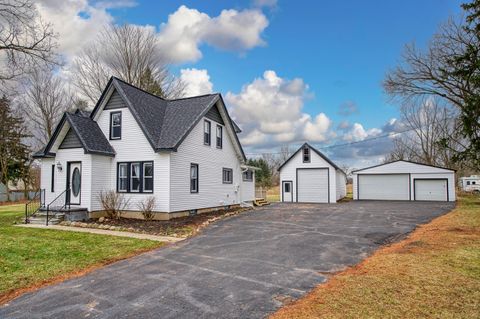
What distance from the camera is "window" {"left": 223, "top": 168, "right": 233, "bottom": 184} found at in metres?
21.0

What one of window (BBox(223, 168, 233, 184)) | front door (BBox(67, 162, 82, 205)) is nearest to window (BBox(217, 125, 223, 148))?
window (BBox(223, 168, 233, 184))

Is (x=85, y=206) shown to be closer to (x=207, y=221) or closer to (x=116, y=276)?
(x=207, y=221)

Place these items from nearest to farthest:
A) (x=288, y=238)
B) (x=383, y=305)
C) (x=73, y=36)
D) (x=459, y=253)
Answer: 1. (x=383, y=305)
2. (x=459, y=253)
3. (x=288, y=238)
4. (x=73, y=36)

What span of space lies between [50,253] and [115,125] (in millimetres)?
9003

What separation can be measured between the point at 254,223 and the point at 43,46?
511 inches

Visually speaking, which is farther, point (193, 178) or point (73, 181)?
point (193, 178)

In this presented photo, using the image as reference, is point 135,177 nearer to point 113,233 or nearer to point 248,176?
point 113,233

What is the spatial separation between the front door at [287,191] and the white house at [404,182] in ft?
24.0

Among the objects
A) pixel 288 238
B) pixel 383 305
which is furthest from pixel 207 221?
pixel 383 305

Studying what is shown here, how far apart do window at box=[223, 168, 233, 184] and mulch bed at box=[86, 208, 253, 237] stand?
475 cm

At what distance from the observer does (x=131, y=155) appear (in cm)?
1617

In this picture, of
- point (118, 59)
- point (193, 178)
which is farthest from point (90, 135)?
point (118, 59)

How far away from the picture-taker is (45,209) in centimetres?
1562

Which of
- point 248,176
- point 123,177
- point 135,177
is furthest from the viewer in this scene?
point 248,176
